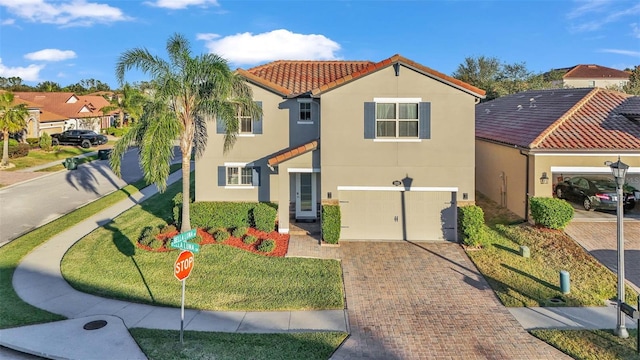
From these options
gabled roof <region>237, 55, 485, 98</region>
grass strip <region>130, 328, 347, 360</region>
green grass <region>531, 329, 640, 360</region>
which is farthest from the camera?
gabled roof <region>237, 55, 485, 98</region>

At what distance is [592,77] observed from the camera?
76.9 meters

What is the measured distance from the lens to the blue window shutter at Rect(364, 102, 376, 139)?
15898 mm

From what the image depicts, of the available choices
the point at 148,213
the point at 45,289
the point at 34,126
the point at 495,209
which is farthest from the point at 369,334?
the point at 34,126

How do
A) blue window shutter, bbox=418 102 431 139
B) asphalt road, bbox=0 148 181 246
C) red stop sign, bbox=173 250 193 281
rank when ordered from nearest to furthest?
red stop sign, bbox=173 250 193 281 < blue window shutter, bbox=418 102 431 139 < asphalt road, bbox=0 148 181 246

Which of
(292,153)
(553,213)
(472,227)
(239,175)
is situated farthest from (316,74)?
Answer: (553,213)

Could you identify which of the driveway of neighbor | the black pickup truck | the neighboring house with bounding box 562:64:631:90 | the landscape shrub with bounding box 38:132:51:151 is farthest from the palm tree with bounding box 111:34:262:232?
the neighboring house with bounding box 562:64:631:90

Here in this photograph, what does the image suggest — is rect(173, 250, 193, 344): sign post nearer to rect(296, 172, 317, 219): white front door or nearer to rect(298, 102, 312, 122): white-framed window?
rect(296, 172, 317, 219): white front door

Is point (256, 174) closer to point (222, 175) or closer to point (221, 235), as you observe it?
point (222, 175)

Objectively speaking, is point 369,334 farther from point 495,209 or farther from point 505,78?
point 505,78

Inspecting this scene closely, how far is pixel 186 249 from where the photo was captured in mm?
9430

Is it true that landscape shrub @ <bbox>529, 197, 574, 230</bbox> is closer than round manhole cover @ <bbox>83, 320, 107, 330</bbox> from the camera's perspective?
No

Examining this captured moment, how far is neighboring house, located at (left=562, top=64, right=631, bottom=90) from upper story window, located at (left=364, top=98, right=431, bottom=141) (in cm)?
7037

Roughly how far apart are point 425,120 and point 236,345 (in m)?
10.3

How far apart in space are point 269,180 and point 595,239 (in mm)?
12154
